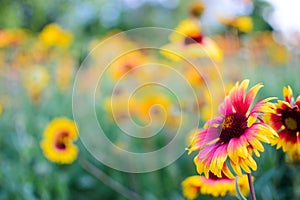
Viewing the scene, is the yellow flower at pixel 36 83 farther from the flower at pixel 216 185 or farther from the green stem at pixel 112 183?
the flower at pixel 216 185

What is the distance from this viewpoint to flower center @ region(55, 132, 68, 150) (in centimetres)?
127

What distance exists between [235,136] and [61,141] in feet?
2.49

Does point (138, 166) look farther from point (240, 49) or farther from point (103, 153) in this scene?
point (240, 49)

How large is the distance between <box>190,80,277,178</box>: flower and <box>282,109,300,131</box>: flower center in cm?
4

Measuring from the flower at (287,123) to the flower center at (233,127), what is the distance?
5 centimetres

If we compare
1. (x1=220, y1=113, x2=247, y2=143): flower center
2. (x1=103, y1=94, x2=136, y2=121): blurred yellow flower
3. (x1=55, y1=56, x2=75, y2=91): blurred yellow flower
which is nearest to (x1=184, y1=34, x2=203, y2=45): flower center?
(x1=103, y1=94, x2=136, y2=121): blurred yellow flower

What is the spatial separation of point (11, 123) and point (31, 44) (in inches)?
40.0

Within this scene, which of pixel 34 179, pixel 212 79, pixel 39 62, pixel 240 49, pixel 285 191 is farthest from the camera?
pixel 39 62

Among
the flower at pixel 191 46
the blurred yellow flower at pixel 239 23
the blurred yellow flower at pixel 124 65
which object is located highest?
the blurred yellow flower at pixel 124 65

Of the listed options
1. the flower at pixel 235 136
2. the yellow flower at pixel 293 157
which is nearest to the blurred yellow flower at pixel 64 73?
the yellow flower at pixel 293 157

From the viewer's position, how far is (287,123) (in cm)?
65

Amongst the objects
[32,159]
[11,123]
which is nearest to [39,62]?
[11,123]

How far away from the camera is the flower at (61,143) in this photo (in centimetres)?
125

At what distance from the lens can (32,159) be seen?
1.62 metres
